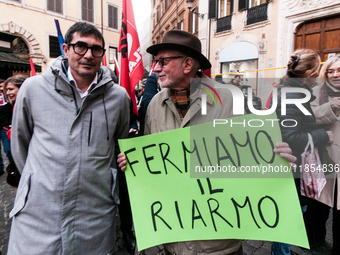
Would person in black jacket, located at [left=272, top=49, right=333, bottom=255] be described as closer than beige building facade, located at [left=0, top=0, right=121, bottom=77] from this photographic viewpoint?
Yes

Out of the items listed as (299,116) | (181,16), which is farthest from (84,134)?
(181,16)

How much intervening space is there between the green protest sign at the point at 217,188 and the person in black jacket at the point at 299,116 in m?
0.39

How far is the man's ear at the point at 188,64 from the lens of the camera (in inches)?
59.2

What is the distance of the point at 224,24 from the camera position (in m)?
13.5

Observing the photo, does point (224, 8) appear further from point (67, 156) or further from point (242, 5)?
point (67, 156)

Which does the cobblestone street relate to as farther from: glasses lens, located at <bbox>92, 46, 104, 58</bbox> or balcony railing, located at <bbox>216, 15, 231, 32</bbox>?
balcony railing, located at <bbox>216, 15, 231, 32</bbox>

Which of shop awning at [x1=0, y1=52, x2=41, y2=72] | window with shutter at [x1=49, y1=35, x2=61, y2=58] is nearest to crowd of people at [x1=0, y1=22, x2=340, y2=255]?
shop awning at [x1=0, y1=52, x2=41, y2=72]

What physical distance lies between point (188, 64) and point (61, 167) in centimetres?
99

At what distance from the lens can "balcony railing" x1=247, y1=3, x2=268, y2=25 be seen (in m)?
11.2

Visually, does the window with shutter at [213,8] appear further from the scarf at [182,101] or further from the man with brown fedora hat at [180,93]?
the scarf at [182,101]

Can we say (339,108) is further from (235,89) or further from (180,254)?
(180,254)

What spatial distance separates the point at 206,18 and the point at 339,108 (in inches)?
574

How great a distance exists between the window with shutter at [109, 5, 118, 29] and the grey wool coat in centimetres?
2028

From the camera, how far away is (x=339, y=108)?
1.82 m
